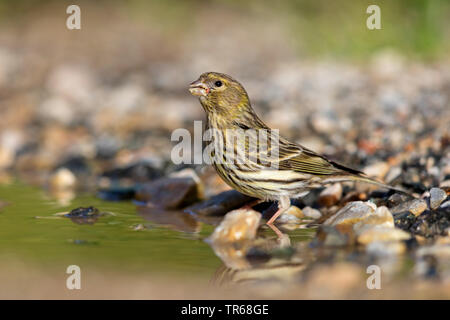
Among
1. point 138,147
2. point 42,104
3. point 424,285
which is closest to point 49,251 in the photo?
point 424,285

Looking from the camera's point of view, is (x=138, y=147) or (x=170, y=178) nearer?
(x=170, y=178)

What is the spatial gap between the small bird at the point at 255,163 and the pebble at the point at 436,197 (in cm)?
40

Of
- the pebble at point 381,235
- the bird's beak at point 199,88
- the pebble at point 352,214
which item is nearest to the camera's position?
the pebble at point 381,235

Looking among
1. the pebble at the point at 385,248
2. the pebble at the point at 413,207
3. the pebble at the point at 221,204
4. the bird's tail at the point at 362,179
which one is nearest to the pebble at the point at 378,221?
the pebble at the point at 385,248

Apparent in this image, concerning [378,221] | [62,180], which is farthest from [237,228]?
[62,180]

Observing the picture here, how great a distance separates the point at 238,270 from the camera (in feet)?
12.6

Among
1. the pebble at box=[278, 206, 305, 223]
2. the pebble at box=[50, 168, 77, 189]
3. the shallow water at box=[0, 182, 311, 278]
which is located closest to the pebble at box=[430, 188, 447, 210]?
the shallow water at box=[0, 182, 311, 278]

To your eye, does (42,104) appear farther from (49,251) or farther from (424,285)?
(424,285)

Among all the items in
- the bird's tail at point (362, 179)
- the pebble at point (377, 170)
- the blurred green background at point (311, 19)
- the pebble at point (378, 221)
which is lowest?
the pebble at point (378, 221)

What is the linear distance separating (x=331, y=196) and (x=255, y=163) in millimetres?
898

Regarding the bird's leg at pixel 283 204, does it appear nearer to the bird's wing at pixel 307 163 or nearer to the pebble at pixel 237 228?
the bird's wing at pixel 307 163

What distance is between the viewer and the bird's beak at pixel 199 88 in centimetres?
551

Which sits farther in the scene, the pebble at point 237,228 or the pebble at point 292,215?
the pebble at point 292,215
